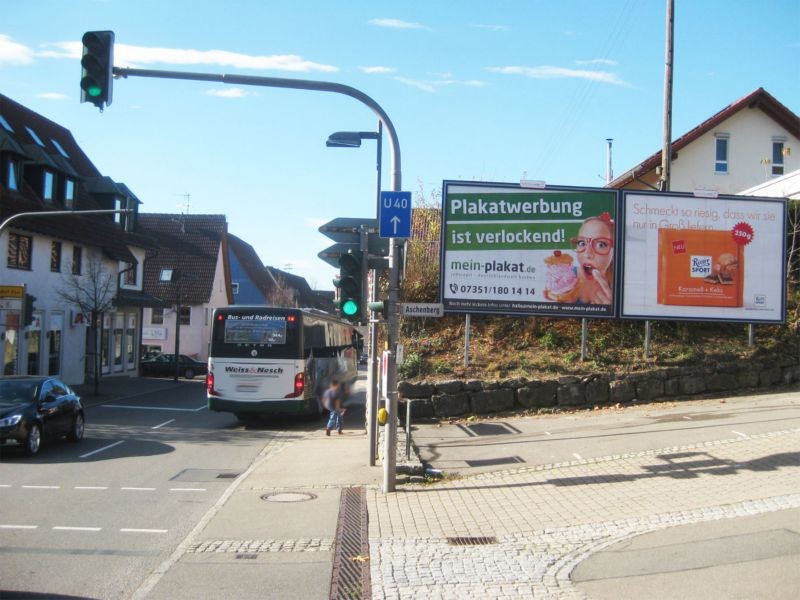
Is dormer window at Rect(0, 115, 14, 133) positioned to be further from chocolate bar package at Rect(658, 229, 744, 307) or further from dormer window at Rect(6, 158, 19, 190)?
chocolate bar package at Rect(658, 229, 744, 307)

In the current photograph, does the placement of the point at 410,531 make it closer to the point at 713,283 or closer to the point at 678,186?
the point at 713,283

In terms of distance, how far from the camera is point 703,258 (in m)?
19.6

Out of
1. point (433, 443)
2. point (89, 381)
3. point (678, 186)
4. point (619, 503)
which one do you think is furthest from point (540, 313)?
point (89, 381)

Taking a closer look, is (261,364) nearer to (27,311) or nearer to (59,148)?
(27,311)

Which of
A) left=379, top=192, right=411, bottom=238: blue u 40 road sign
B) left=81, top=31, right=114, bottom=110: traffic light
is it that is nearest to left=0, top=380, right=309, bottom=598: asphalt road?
left=379, top=192, right=411, bottom=238: blue u 40 road sign

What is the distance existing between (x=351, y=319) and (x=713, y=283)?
11.3 meters

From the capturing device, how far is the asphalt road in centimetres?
732

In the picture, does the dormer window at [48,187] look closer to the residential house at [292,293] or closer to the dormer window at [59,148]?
the dormer window at [59,148]

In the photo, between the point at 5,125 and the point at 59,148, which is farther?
the point at 59,148

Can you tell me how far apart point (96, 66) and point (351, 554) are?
607cm

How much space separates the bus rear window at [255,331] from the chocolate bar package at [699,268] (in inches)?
367

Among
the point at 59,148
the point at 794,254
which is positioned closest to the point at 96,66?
the point at 794,254

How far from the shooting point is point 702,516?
8.96m

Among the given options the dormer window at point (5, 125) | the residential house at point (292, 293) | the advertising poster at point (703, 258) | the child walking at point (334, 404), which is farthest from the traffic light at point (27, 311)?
the residential house at point (292, 293)
